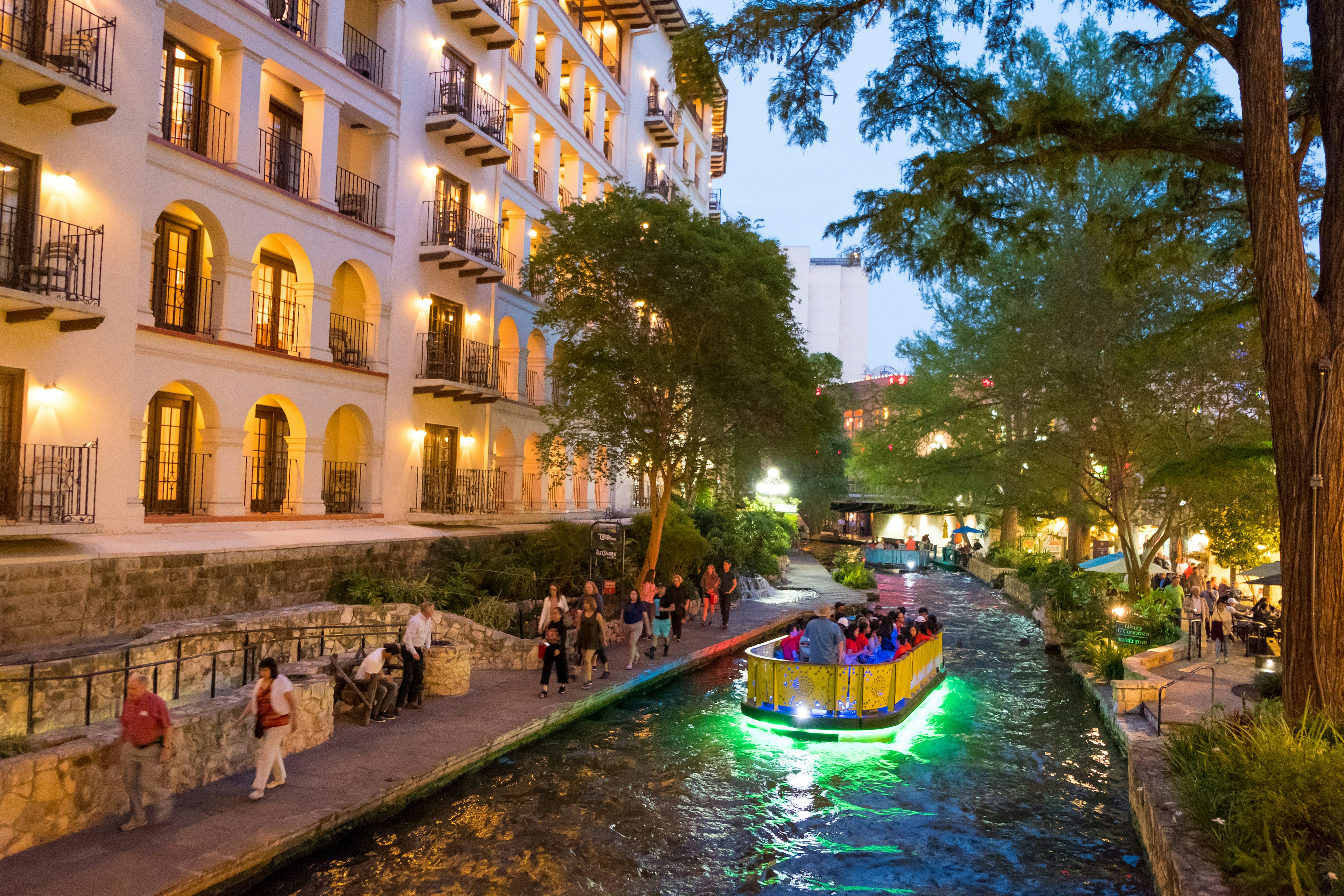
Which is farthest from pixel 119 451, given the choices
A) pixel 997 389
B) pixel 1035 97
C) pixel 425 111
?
pixel 997 389

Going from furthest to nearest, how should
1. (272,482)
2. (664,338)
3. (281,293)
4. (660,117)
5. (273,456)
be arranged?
(660,117), (664,338), (273,456), (281,293), (272,482)

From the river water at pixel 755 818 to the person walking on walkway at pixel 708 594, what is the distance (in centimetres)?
872

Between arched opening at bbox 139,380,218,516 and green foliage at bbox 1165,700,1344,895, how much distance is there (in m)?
17.1

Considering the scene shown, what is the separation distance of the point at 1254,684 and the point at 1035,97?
10.6 m

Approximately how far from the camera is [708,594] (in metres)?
26.3

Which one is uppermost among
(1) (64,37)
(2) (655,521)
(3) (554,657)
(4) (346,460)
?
(1) (64,37)

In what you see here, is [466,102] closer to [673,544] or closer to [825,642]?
[673,544]

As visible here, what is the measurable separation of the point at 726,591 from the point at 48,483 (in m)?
16.0

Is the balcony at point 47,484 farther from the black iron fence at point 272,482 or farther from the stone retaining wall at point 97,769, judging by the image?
the stone retaining wall at point 97,769

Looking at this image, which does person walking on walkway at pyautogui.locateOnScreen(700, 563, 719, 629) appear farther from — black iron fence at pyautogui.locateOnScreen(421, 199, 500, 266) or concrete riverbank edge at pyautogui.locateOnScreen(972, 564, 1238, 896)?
concrete riverbank edge at pyautogui.locateOnScreen(972, 564, 1238, 896)

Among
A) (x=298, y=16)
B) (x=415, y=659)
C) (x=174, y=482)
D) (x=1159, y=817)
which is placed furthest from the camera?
(x=298, y=16)

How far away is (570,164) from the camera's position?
33969 millimetres

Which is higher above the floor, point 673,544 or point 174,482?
point 174,482

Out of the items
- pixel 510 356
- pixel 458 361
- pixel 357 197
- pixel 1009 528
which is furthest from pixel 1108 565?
pixel 357 197
